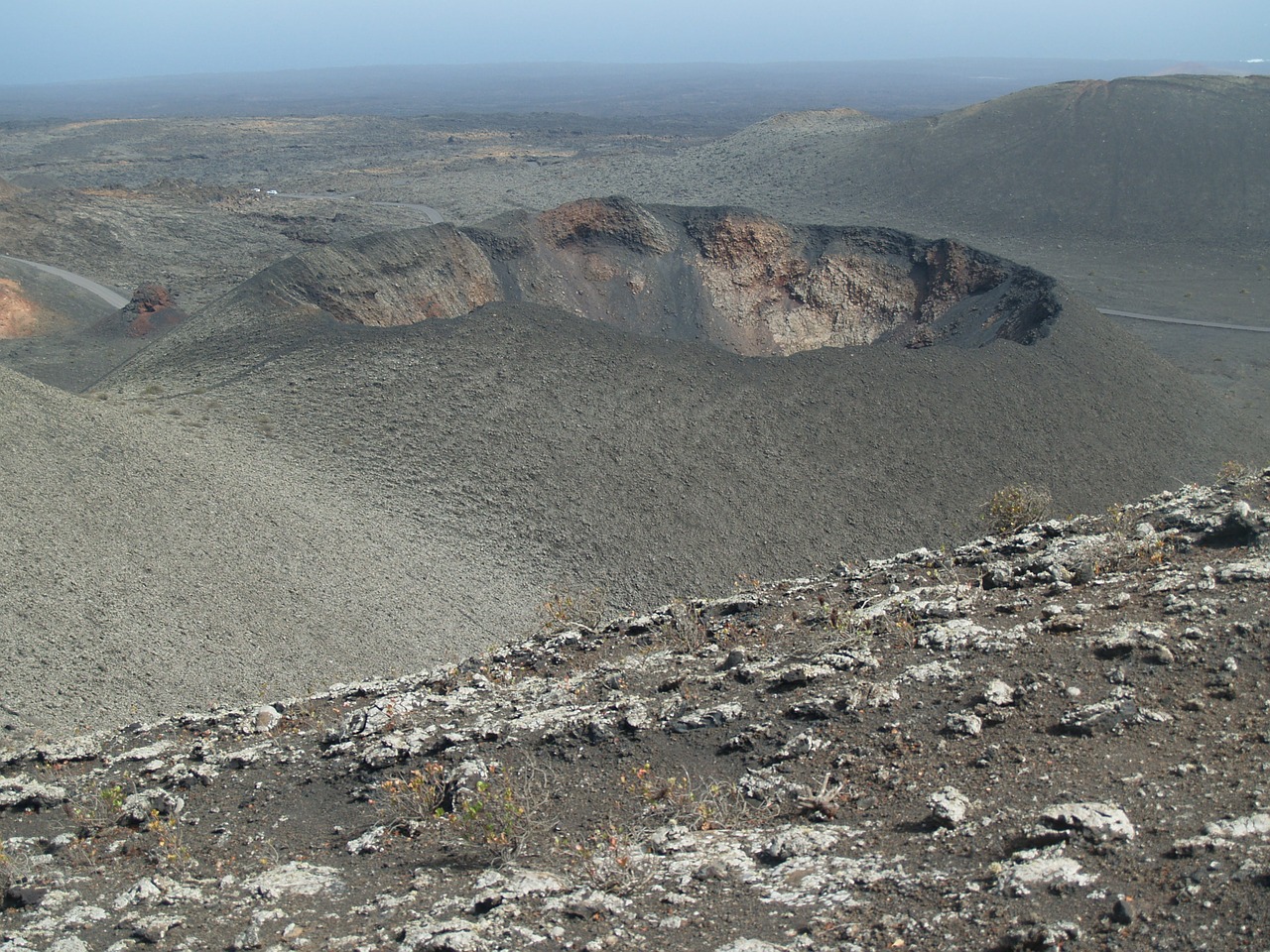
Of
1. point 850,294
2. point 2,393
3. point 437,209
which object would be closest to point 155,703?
point 2,393

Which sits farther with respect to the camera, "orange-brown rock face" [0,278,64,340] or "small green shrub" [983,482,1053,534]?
"orange-brown rock face" [0,278,64,340]

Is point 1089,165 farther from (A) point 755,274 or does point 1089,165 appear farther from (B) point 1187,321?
(A) point 755,274

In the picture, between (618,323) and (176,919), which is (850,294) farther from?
(176,919)

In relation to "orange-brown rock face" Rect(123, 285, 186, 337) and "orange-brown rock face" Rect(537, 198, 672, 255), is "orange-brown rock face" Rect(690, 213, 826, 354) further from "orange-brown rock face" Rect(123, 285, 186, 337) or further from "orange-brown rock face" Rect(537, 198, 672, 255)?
"orange-brown rock face" Rect(123, 285, 186, 337)

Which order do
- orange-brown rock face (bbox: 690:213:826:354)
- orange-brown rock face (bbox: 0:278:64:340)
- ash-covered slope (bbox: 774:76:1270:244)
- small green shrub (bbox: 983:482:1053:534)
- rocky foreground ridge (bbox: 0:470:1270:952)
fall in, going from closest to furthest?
rocky foreground ridge (bbox: 0:470:1270:952) < small green shrub (bbox: 983:482:1053:534) < orange-brown rock face (bbox: 690:213:826:354) < orange-brown rock face (bbox: 0:278:64:340) < ash-covered slope (bbox: 774:76:1270:244)

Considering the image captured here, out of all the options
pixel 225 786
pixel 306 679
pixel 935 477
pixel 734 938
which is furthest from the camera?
pixel 935 477

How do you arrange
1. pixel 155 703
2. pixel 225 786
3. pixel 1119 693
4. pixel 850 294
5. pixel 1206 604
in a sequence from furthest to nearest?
pixel 850 294 < pixel 155 703 < pixel 225 786 < pixel 1206 604 < pixel 1119 693

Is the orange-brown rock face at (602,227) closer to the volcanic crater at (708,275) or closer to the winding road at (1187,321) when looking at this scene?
the volcanic crater at (708,275)

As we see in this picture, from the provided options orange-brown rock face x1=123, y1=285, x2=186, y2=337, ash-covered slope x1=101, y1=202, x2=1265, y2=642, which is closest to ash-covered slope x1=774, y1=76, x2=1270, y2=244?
ash-covered slope x1=101, y1=202, x2=1265, y2=642
